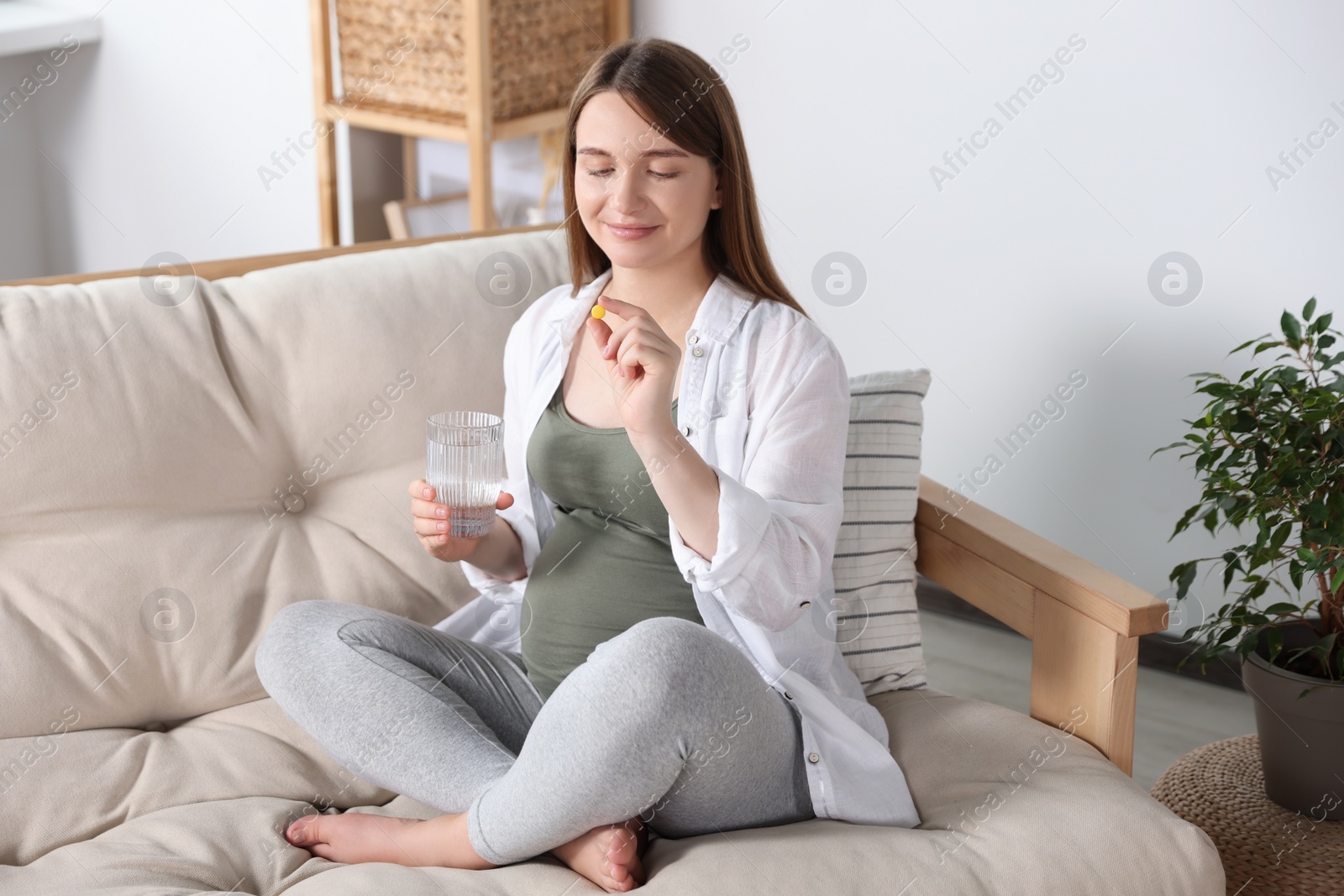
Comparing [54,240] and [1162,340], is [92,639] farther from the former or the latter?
[54,240]

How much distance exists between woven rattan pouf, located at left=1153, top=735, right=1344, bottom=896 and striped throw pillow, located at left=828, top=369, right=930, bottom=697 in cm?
40

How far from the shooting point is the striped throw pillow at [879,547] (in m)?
1.48

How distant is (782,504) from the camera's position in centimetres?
119

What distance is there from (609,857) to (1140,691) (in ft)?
4.88

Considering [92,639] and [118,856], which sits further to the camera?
[92,639]

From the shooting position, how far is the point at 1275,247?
1.99 metres

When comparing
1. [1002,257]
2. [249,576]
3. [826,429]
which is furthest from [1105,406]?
[249,576]

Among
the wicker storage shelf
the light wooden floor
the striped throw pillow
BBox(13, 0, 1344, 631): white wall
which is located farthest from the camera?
the wicker storage shelf

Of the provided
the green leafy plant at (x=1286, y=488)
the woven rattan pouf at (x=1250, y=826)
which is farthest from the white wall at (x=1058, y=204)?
the woven rattan pouf at (x=1250, y=826)

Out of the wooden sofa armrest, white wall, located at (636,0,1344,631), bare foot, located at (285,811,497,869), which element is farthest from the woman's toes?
white wall, located at (636,0,1344,631)

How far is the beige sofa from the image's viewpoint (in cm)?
116

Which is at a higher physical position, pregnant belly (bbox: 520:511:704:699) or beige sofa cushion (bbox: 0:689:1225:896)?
pregnant belly (bbox: 520:511:704:699)

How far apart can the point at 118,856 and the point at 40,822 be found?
0.12 metres

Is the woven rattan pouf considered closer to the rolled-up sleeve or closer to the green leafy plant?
the green leafy plant
